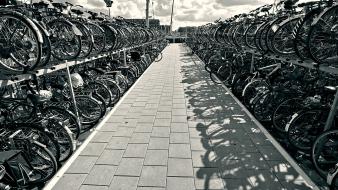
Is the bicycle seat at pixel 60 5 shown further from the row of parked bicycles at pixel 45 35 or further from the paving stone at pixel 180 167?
the paving stone at pixel 180 167

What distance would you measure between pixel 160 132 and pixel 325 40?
136 inches

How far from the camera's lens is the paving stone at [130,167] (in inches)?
148

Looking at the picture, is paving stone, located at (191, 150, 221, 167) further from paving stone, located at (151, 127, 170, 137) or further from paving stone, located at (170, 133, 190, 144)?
paving stone, located at (151, 127, 170, 137)

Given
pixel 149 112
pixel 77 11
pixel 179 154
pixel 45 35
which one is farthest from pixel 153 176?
Result: pixel 77 11

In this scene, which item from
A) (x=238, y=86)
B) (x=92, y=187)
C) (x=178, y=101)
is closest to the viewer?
(x=92, y=187)

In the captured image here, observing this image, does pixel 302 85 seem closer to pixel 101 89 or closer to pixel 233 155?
pixel 233 155

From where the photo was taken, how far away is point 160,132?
17.3ft

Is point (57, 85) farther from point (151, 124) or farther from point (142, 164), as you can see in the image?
point (142, 164)

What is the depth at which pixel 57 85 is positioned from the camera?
5129 millimetres

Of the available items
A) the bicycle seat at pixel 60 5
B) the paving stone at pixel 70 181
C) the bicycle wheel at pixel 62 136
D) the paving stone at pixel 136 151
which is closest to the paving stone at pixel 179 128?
the paving stone at pixel 136 151

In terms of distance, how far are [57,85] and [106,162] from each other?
7.00 ft

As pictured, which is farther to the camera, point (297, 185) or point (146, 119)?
point (146, 119)

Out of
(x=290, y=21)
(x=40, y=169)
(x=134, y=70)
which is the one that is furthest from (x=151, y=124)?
(x=134, y=70)

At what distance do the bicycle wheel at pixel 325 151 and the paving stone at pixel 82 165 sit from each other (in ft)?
11.5
